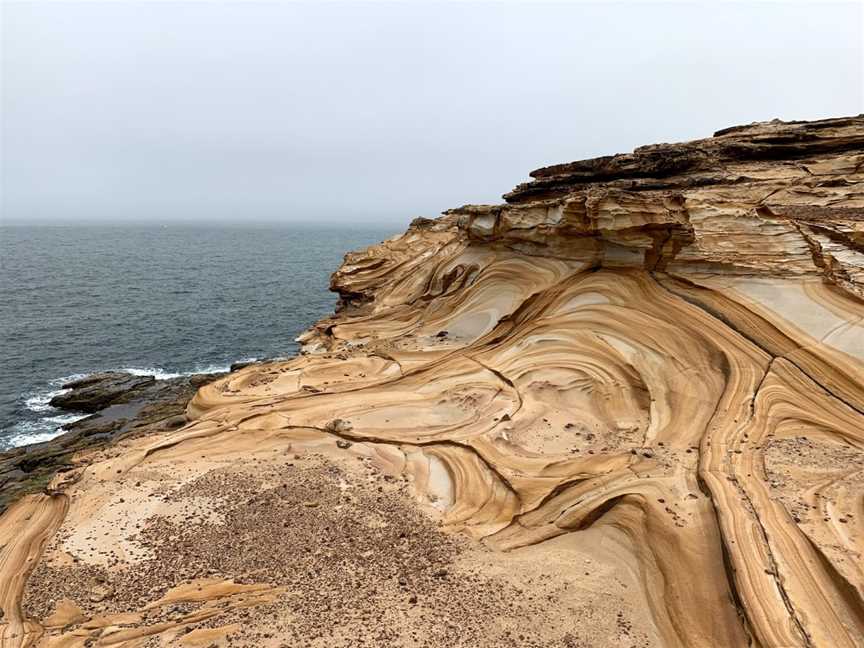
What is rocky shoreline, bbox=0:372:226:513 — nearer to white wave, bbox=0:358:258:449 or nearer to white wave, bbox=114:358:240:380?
white wave, bbox=0:358:258:449

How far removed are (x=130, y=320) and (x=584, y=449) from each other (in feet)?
125

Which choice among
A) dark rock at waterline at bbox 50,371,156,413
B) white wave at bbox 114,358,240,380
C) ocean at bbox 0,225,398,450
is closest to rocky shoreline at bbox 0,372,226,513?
dark rock at waterline at bbox 50,371,156,413

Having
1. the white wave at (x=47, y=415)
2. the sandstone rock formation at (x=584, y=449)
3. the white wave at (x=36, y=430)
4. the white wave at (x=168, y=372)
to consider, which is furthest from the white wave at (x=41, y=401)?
the sandstone rock formation at (x=584, y=449)

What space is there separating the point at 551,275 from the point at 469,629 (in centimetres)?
1339

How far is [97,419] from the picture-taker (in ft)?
72.3

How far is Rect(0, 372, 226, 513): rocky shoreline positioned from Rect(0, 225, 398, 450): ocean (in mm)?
1207

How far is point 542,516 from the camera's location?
9.55 m

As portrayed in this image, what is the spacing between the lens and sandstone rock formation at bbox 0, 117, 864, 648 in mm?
7375

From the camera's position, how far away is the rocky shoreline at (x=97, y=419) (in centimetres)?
1530

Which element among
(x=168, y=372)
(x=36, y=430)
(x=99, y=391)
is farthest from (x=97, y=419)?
(x=168, y=372)

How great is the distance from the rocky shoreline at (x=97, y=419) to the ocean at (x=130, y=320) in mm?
1207

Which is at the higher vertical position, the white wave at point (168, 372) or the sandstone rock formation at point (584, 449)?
the sandstone rock formation at point (584, 449)

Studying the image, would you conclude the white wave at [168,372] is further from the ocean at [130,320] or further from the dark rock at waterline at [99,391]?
the dark rock at waterline at [99,391]

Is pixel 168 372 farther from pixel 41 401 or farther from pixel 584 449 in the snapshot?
pixel 584 449
